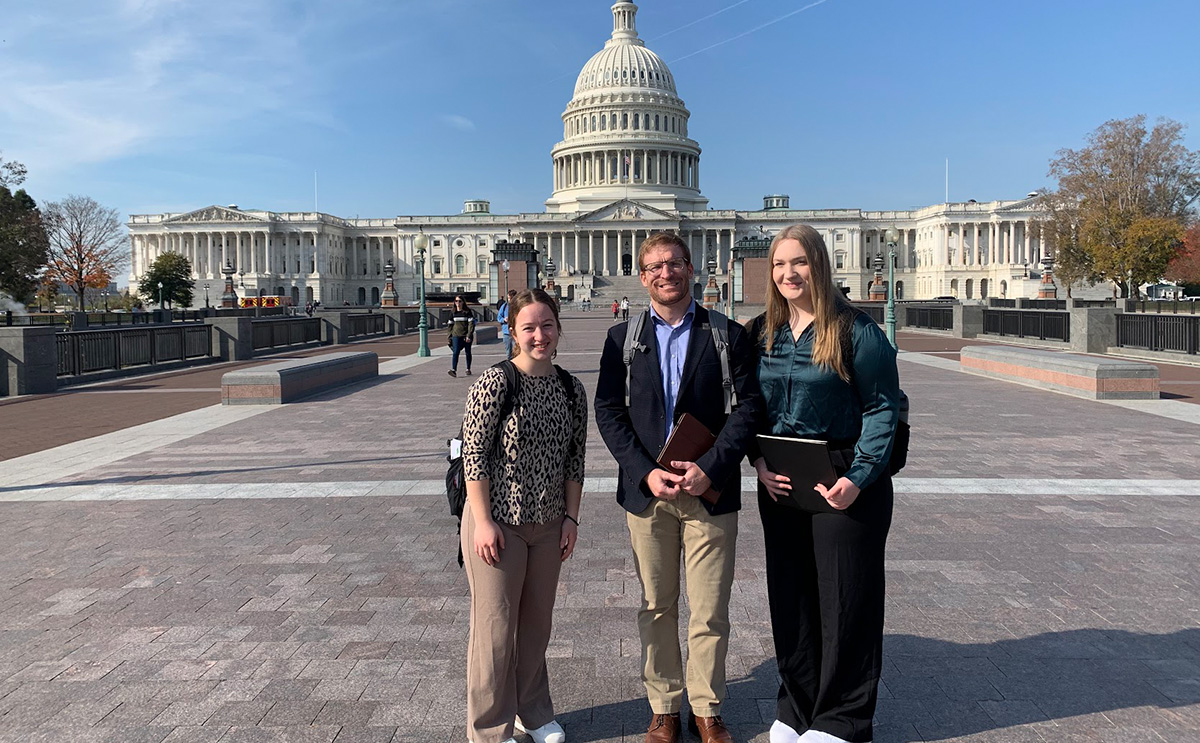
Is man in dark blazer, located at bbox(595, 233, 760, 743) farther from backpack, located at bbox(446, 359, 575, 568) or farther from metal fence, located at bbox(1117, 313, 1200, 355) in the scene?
metal fence, located at bbox(1117, 313, 1200, 355)

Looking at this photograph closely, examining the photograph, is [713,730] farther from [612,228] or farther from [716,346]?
[612,228]

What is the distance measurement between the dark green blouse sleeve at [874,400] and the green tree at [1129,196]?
54.5m

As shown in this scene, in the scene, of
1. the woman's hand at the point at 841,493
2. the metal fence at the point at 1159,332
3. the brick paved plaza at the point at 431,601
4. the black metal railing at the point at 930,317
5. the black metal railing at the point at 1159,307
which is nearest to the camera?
the woman's hand at the point at 841,493

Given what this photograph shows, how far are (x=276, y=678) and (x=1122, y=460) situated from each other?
925cm

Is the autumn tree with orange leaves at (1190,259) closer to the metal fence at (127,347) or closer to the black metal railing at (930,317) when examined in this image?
the black metal railing at (930,317)

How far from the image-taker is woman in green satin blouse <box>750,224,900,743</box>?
3.61 m

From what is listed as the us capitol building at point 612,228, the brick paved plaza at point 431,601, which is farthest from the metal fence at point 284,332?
the us capitol building at point 612,228

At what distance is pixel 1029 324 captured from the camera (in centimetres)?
3094

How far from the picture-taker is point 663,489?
12.0 feet

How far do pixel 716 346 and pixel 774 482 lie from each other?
2.09 feet

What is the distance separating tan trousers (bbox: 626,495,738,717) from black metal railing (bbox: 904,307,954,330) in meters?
36.9

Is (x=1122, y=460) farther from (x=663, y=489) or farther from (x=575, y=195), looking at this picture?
(x=575, y=195)

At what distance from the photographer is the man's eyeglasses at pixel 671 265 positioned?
3.85 meters

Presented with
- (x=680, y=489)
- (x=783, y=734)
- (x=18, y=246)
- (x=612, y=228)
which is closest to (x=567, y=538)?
(x=680, y=489)
